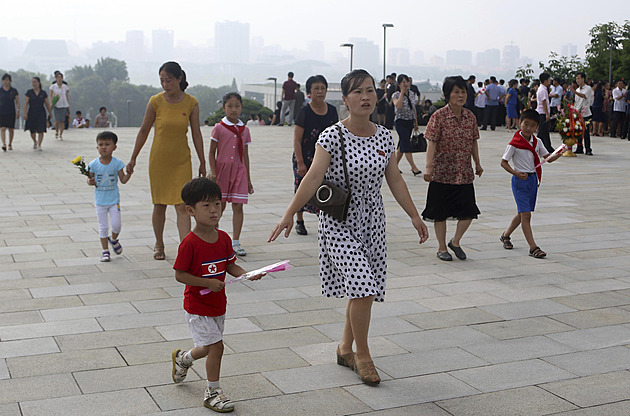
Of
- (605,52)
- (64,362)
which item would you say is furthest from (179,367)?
(605,52)

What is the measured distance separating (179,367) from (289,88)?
23245mm

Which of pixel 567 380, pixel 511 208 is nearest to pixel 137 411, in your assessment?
pixel 567 380

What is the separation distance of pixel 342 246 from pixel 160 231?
351 centimetres

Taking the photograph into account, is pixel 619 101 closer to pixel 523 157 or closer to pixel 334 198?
pixel 523 157

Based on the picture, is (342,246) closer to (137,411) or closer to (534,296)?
(137,411)

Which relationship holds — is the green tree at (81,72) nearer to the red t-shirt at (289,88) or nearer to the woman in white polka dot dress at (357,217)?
the red t-shirt at (289,88)

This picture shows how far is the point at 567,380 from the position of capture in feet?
14.8

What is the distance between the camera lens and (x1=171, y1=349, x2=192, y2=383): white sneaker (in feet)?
13.9

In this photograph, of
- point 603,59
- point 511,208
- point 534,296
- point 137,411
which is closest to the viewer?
point 137,411

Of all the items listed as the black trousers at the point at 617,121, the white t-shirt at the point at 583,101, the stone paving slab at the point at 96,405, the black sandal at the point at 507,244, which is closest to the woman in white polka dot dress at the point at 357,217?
the stone paving slab at the point at 96,405

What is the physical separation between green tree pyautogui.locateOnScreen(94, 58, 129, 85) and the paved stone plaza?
11667cm

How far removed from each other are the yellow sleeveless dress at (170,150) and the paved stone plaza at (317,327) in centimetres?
68

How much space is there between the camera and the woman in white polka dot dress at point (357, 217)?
4.46m

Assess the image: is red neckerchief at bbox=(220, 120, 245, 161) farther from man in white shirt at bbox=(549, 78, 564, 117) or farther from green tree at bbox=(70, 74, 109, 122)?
green tree at bbox=(70, 74, 109, 122)
